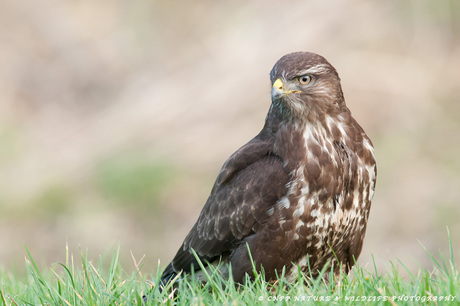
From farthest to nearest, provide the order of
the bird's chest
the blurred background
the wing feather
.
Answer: the blurred background
the wing feather
the bird's chest

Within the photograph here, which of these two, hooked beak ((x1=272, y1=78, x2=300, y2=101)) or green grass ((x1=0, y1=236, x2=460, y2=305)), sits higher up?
hooked beak ((x1=272, y1=78, x2=300, y2=101))

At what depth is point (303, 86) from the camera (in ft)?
16.9

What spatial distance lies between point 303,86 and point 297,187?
0.70 meters

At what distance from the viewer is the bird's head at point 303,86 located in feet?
16.8

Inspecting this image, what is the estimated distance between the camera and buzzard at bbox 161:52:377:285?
4898 millimetres

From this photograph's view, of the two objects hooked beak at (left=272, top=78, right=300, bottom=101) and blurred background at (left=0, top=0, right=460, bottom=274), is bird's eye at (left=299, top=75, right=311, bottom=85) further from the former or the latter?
blurred background at (left=0, top=0, right=460, bottom=274)

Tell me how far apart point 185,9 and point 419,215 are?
23.0 ft

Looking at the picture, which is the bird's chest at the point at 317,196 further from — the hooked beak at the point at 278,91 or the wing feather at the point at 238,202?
the hooked beak at the point at 278,91

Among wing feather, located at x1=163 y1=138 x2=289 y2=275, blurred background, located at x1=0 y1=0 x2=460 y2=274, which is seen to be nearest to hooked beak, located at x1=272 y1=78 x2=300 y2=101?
wing feather, located at x1=163 y1=138 x2=289 y2=275

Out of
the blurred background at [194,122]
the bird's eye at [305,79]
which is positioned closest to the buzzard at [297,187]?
the bird's eye at [305,79]

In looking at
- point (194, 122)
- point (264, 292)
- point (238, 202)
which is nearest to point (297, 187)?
point (238, 202)

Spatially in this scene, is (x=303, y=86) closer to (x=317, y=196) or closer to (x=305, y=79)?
(x=305, y=79)

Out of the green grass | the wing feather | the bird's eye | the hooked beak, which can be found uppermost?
the bird's eye

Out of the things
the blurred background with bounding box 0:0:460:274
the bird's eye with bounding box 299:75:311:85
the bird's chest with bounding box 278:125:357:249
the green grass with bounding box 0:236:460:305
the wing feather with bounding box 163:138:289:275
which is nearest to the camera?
the green grass with bounding box 0:236:460:305
